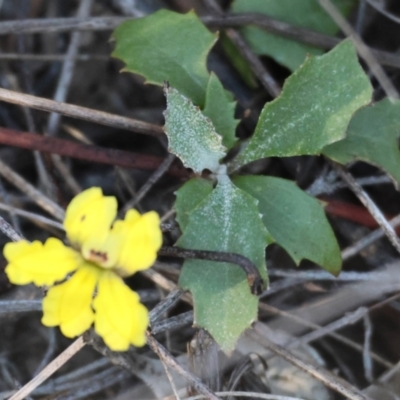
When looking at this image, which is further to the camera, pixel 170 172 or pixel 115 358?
pixel 170 172

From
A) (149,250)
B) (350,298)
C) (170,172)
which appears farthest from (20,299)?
(350,298)

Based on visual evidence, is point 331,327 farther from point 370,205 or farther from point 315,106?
point 315,106

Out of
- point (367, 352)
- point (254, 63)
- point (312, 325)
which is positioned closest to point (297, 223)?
point (312, 325)

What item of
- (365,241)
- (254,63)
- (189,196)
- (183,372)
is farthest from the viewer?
(254,63)

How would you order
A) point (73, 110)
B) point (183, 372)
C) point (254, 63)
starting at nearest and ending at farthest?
point (183, 372)
point (73, 110)
point (254, 63)

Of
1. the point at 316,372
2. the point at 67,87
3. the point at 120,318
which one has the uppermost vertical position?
the point at 67,87

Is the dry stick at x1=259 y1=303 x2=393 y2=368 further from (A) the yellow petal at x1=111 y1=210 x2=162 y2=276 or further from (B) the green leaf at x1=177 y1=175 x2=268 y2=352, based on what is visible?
(A) the yellow petal at x1=111 y1=210 x2=162 y2=276

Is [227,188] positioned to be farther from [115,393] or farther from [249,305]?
[115,393]
